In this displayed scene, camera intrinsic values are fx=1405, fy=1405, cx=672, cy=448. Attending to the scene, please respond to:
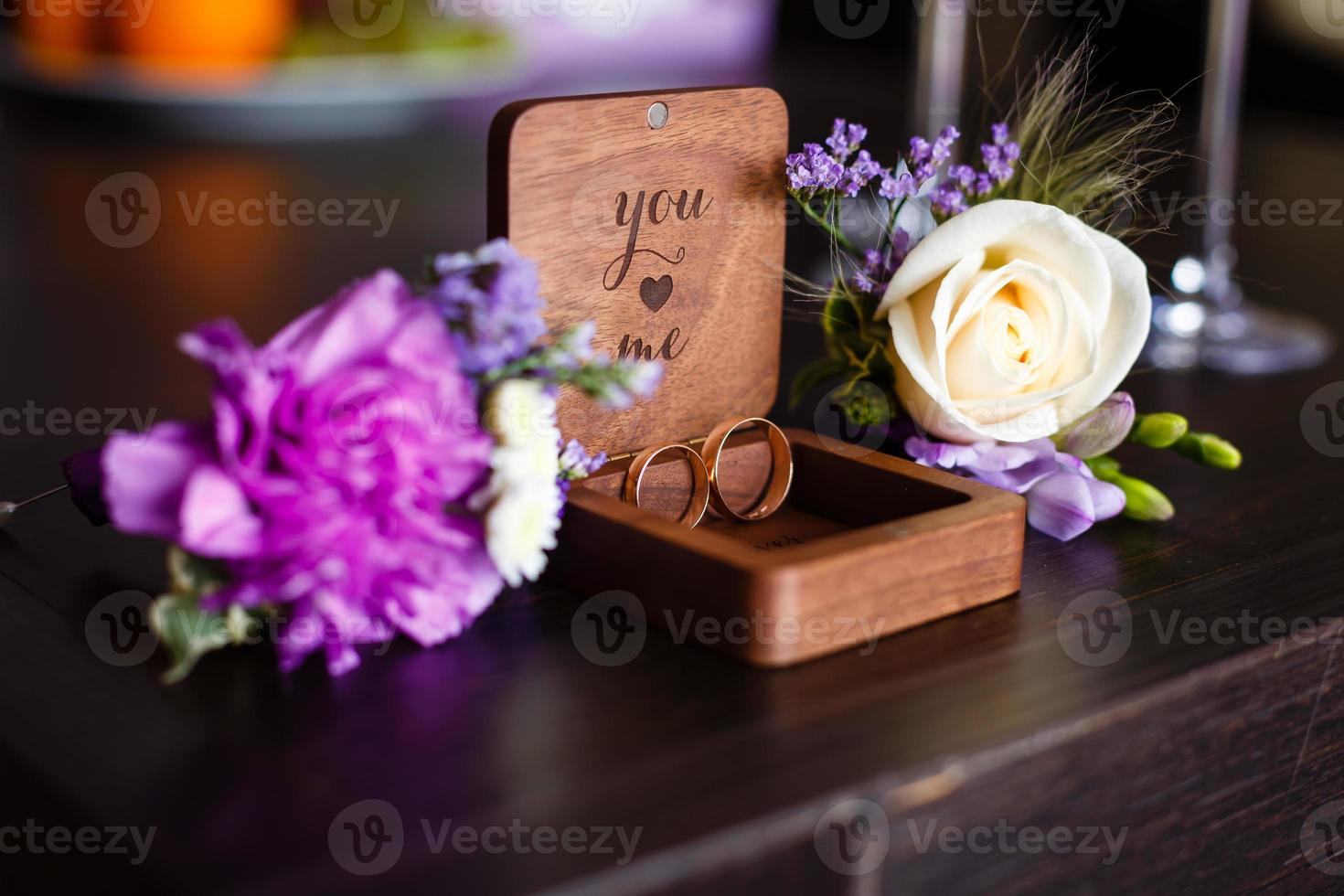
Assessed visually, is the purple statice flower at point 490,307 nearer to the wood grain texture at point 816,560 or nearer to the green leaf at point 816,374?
the wood grain texture at point 816,560

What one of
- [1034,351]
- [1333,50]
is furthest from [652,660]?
[1333,50]

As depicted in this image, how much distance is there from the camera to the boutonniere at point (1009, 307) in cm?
83

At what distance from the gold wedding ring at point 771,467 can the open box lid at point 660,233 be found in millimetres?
33

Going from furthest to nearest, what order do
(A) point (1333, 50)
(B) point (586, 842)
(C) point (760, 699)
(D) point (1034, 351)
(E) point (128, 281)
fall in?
(A) point (1333, 50) < (E) point (128, 281) < (D) point (1034, 351) < (C) point (760, 699) < (B) point (586, 842)

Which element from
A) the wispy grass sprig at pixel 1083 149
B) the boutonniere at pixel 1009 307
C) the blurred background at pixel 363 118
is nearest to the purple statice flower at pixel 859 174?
the boutonniere at pixel 1009 307

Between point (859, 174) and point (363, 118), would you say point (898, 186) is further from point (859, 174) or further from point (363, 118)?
point (363, 118)

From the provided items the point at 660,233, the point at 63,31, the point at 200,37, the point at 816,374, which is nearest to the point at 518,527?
the point at 660,233

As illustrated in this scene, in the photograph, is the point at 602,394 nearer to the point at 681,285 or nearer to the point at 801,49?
the point at 681,285

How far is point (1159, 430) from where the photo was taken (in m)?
0.93

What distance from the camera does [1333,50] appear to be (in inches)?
125

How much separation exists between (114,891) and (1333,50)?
3.30 m

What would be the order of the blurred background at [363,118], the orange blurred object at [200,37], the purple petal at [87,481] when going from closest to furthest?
the purple petal at [87,481], the blurred background at [363,118], the orange blurred object at [200,37]

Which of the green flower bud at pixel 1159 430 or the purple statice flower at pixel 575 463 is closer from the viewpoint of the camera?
the purple statice flower at pixel 575 463

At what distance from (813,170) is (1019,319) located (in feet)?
0.50
